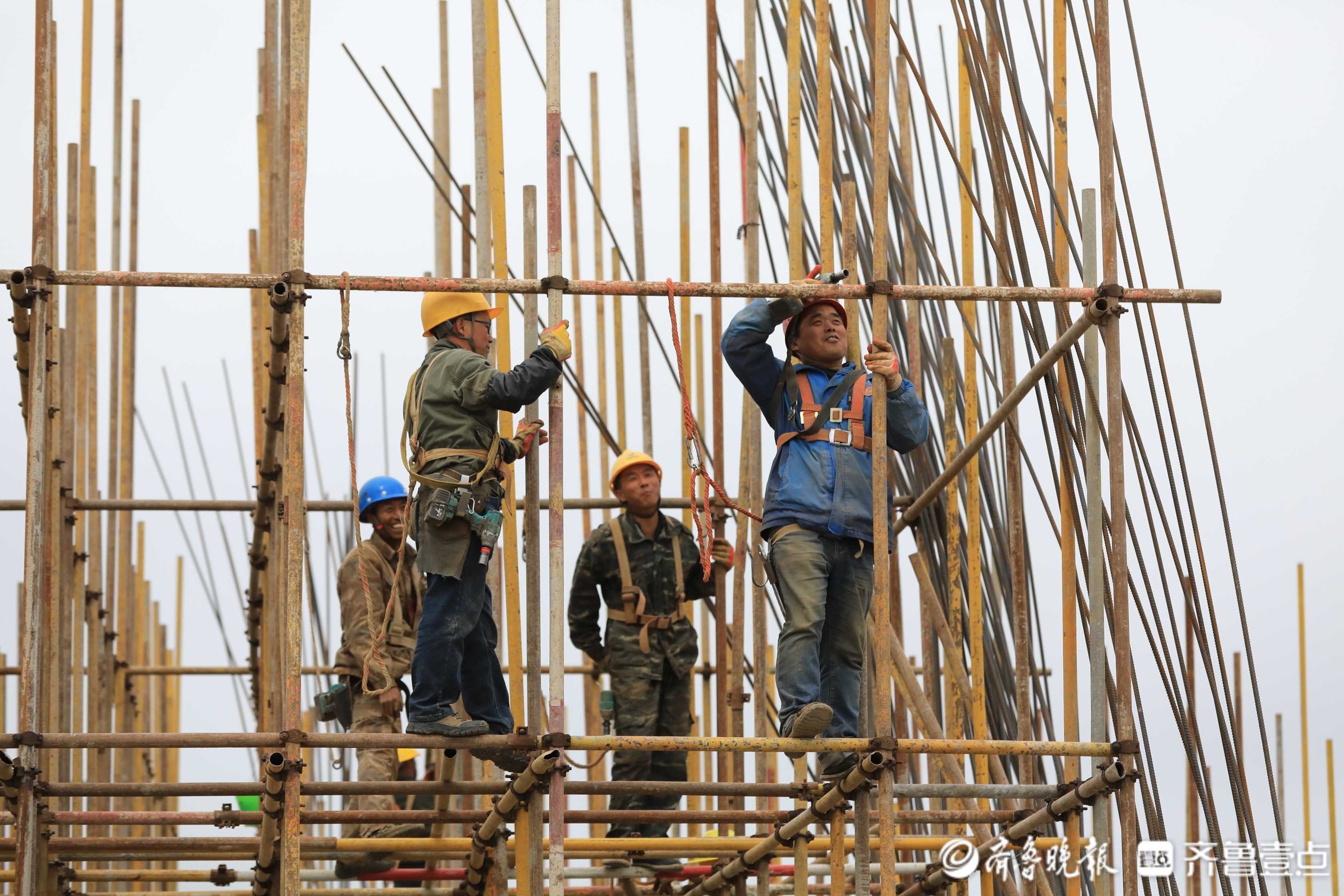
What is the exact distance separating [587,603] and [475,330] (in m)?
2.88

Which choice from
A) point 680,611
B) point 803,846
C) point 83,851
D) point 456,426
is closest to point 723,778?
point 680,611

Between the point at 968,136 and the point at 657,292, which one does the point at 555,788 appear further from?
the point at 968,136

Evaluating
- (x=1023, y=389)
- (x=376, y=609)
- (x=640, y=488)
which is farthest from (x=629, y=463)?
(x=1023, y=389)

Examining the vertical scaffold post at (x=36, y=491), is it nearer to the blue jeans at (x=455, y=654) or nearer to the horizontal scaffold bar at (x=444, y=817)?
the horizontal scaffold bar at (x=444, y=817)

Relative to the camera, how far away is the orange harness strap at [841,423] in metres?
7.67

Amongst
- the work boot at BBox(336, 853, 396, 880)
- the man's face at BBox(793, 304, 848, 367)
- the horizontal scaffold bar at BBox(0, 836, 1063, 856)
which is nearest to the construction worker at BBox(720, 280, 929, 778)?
the man's face at BBox(793, 304, 848, 367)

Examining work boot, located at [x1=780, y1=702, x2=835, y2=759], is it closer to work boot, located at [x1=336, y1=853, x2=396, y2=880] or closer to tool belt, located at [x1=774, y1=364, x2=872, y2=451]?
tool belt, located at [x1=774, y1=364, x2=872, y2=451]

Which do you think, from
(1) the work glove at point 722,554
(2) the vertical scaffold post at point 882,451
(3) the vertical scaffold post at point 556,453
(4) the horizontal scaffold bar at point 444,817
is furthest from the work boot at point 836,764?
(1) the work glove at point 722,554

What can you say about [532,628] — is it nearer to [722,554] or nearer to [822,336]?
[822,336]

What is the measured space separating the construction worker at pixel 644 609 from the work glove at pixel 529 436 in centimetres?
260

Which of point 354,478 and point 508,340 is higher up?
point 508,340

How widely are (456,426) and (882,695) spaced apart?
1936 millimetres

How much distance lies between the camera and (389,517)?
9953 mm

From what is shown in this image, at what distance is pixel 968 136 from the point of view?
9.66m
